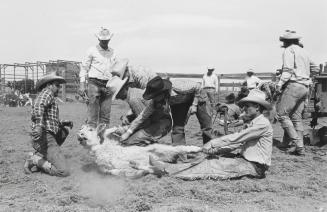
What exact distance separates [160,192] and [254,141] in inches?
60.8

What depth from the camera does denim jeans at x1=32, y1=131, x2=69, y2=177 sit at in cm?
612

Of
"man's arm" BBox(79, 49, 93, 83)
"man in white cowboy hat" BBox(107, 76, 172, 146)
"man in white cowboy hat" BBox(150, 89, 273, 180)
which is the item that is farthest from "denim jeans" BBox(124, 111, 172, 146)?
"man's arm" BBox(79, 49, 93, 83)

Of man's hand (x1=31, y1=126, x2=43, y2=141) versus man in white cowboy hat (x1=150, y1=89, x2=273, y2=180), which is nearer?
man in white cowboy hat (x1=150, y1=89, x2=273, y2=180)

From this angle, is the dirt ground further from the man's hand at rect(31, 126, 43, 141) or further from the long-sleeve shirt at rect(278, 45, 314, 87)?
the long-sleeve shirt at rect(278, 45, 314, 87)

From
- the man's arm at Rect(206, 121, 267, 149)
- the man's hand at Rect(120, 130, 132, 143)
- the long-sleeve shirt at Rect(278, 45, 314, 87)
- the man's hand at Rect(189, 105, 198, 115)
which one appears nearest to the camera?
the man's arm at Rect(206, 121, 267, 149)

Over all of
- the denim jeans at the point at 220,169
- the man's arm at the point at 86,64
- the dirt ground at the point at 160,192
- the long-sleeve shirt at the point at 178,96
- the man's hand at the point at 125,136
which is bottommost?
the dirt ground at the point at 160,192

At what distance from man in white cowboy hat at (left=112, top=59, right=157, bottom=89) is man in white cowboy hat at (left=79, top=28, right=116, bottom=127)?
1442 mm

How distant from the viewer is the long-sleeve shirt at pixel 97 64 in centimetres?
838

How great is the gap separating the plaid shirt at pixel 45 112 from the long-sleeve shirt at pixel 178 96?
116 centimetres

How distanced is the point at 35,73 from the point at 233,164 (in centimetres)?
2652

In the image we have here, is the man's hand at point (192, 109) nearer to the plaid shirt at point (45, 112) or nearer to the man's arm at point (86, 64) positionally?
the plaid shirt at point (45, 112)

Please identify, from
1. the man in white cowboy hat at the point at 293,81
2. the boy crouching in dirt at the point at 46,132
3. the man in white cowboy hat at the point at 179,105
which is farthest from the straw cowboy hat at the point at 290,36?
the boy crouching in dirt at the point at 46,132

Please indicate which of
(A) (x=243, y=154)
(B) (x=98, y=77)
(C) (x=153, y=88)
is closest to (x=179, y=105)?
(C) (x=153, y=88)

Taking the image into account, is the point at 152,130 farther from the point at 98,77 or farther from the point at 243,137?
the point at 98,77
